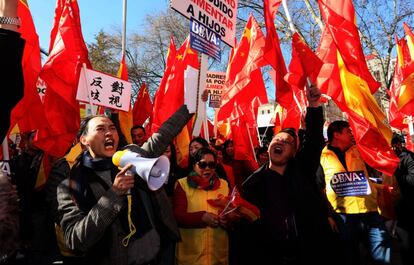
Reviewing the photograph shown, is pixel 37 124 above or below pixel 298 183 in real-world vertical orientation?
above

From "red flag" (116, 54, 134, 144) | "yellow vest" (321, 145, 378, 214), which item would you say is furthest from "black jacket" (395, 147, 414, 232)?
"red flag" (116, 54, 134, 144)

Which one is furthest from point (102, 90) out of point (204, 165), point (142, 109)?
point (142, 109)

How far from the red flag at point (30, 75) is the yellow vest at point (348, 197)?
3148 millimetres

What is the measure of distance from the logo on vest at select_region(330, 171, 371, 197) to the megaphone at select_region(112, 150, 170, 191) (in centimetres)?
279

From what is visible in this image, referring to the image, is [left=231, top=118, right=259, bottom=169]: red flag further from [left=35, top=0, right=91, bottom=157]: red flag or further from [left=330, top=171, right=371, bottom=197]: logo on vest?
[left=35, top=0, right=91, bottom=157]: red flag

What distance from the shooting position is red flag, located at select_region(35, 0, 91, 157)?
462 centimetres

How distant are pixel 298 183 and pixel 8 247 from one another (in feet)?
7.87

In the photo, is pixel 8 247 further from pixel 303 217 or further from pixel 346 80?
pixel 346 80

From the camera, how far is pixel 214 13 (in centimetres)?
445

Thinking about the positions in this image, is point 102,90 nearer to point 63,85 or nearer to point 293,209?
point 63,85

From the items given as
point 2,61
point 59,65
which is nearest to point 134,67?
point 59,65

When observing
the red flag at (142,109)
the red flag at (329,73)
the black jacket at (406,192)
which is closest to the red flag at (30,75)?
the red flag at (329,73)

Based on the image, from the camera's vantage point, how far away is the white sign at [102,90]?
16.1 ft

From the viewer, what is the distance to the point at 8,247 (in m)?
1.23
